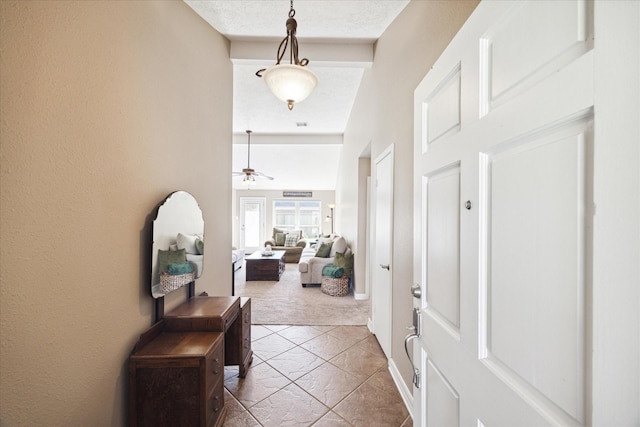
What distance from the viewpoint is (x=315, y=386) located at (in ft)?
7.22

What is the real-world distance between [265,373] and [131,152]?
2.01 m

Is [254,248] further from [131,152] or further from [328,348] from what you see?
[131,152]

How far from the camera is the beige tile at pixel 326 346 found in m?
2.72

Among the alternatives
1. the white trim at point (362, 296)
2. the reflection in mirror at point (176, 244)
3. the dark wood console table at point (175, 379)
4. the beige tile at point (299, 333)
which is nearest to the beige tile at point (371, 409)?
the dark wood console table at point (175, 379)

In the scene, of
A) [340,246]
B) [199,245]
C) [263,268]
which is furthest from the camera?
[263,268]

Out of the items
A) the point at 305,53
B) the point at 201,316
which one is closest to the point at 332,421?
the point at 201,316

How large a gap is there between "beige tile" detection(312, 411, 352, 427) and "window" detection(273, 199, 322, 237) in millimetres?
8302

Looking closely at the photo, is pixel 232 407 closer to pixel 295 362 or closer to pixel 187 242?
pixel 295 362

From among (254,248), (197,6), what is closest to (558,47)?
(197,6)

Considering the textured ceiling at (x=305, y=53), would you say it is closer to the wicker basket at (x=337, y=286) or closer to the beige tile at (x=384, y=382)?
the wicker basket at (x=337, y=286)

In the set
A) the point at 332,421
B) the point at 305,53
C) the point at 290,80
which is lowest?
the point at 332,421

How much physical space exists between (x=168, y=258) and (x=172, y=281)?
0.17m

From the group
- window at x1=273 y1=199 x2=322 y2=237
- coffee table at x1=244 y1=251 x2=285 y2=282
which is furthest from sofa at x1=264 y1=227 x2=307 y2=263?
coffee table at x1=244 y1=251 x2=285 y2=282

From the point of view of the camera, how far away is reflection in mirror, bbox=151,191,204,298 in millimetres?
1682
